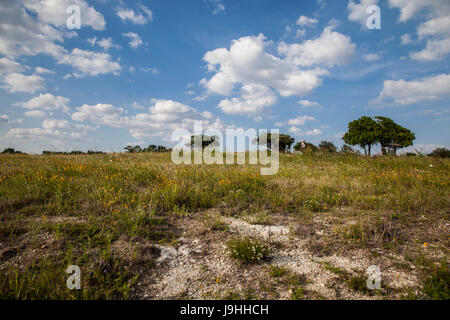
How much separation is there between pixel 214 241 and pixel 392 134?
5378 cm

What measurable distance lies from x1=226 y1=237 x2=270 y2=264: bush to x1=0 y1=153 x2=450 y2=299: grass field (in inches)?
1.0

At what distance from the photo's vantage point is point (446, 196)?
5.94 m

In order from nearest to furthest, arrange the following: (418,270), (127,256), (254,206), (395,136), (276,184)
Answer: (418,270)
(127,256)
(254,206)
(276,184)
(395,136)

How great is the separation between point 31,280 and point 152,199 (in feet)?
9.50

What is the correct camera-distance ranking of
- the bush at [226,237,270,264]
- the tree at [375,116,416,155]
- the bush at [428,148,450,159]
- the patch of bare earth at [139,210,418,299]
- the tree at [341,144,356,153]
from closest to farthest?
the patch of bare earth at [139,210,418,299] < the bush at [226,237,270,264] < the tree at [341,144,356,153] < the bush at [428,148,450,159] < the tree at [375,116,416,155]

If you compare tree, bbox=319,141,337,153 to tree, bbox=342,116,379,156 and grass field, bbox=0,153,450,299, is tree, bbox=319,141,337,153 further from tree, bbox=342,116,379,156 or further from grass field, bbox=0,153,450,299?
tree, bbox=342,116,379,156

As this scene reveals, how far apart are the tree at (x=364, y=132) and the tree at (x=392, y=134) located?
85 centimetres

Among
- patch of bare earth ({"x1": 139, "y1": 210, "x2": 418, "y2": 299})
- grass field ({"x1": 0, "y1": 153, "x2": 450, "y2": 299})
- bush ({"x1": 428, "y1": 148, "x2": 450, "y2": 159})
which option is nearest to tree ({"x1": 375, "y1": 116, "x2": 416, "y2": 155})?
bush ({"x1": 428, "y1": 148, "x2": 450, "y2": 159})

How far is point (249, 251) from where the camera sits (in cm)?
327

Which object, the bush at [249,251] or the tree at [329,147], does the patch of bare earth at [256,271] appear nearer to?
the bush at [249,251]

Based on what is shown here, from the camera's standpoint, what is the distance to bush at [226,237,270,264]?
3.22 meters

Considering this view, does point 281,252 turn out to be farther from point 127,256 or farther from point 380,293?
point 127,256

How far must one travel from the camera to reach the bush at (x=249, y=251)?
3220mm

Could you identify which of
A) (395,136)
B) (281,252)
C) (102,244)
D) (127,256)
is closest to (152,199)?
(102,244)
